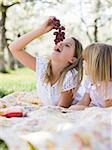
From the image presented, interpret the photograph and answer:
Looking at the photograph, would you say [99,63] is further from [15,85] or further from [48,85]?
[15,85]

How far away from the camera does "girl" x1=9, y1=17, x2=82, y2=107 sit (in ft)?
8.68

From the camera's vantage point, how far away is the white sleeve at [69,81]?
263 cm

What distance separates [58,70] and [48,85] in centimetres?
11

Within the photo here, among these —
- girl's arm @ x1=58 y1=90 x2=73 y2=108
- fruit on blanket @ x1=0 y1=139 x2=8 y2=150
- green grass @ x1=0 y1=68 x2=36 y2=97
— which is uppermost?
fruit on blanket @ x1=0 y1=139 x2=8 y2=150

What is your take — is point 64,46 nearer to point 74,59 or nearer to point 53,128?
point 74,59

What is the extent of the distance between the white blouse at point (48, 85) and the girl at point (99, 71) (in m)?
0.13

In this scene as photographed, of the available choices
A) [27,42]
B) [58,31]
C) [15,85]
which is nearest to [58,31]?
[58,31]

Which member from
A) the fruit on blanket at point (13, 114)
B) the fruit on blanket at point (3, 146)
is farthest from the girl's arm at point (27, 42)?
the fruit on blanket at point (3, 146)

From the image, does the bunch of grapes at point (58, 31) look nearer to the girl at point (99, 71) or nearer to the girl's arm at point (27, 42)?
the girl's arm at point (27, 42)

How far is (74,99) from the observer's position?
108 inches

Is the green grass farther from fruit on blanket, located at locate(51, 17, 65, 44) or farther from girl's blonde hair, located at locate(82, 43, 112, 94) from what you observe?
girl's blonde hair, located at locate(82, 43, 112, 94)

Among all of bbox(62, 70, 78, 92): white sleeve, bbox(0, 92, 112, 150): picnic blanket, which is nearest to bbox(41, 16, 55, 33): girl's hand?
bbox(62, 70, 78, 92): white sleeve

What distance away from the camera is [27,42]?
2852 millimetres

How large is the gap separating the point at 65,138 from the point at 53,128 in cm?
14
